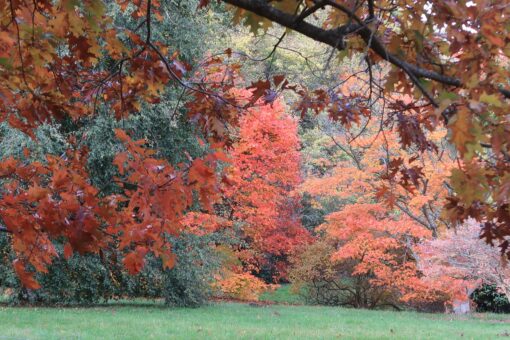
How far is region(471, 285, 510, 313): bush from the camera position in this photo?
1670 centimetres

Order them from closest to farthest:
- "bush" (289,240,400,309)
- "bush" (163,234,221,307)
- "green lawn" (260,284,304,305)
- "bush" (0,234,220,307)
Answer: "bush" (0,234,220,307)
"bush" (163,234,221,307)
"bush" (289,240,400,309)
"green lawn" (260,284,304,305)

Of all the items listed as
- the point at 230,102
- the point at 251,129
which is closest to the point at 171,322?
the point at 251,129

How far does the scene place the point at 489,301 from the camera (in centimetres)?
1733

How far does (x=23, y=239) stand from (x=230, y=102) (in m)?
1.44

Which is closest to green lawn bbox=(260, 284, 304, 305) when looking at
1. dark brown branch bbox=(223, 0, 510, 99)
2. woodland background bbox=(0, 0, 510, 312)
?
woodland background bbox=(0, 0, 510, 312)

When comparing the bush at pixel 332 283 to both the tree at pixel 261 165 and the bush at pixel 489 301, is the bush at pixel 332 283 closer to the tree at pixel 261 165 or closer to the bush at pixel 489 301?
the tree at pixel 261 165

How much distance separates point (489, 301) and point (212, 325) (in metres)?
11.2

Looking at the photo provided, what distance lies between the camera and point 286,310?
1331 cm

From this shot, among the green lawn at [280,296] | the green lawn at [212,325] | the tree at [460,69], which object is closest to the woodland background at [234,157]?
the tree at [460,69]

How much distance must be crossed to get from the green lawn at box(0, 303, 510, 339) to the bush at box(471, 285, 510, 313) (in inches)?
165

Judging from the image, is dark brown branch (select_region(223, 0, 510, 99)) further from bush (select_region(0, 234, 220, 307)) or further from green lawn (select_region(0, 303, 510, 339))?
bush (select_region(0, 234, 220, 307))

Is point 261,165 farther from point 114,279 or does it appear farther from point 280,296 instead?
point 280,296

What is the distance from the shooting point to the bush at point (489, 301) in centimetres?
1670

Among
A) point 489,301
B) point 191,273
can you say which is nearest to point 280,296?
point 489,301
